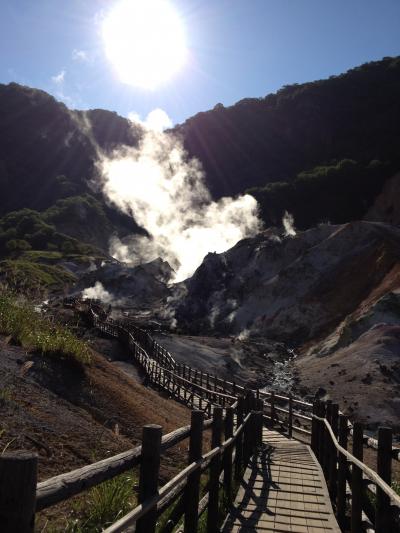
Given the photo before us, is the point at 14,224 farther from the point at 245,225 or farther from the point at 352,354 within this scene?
the point at 352,354

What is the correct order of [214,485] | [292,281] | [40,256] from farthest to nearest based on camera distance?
1. [40,256]
2. [292,281]
3. [214,485]

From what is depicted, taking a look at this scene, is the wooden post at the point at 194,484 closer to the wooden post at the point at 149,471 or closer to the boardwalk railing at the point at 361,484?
the wooden post at the point at 149,471

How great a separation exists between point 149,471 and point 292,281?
47.3 meters

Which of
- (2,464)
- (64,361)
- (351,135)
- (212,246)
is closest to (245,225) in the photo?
(212,246)

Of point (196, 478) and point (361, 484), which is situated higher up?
point (196, 478)

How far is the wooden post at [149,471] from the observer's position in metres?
4.09

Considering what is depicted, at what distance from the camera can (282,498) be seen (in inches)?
331

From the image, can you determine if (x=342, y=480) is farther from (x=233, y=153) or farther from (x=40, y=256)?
(x=233, y=153)

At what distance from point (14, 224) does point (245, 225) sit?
5202cm

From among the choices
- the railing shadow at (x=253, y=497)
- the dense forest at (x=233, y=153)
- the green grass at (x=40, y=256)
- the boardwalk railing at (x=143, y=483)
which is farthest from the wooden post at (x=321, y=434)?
the green grass at (x=40, y=256)

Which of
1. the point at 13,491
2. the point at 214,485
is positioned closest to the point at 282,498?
the point at 214,485

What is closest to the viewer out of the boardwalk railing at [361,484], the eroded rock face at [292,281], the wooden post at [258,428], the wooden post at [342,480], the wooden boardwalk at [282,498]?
the boardwalk railing at [361,484]

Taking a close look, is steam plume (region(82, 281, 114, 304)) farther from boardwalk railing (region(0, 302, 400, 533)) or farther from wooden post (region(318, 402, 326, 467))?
boardwalk railing (region(0, 302, 400, 533))

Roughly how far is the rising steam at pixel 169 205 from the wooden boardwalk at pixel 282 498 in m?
79.6
